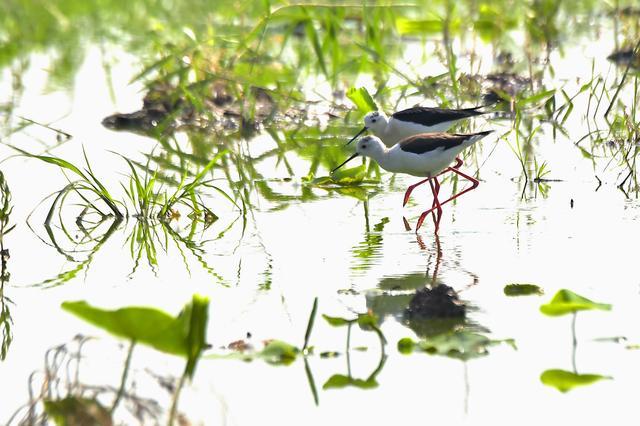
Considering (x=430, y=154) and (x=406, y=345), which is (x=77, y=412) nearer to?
(x=406, y=345)

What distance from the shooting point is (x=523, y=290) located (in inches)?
191

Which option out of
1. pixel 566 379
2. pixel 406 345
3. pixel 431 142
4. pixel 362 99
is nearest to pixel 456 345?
pixel 406 345

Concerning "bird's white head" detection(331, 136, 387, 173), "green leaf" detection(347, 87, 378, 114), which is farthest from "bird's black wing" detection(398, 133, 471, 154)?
"green leaf" detection(347, 87, 378, 114)

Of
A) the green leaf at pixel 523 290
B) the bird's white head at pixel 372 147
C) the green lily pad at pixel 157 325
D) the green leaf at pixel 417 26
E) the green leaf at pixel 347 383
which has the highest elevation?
the green leaf at pixel 417 26

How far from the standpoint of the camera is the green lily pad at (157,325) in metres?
3.29

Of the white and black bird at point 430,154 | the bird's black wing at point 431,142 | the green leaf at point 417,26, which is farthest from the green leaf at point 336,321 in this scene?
the green leaf at point 417,26

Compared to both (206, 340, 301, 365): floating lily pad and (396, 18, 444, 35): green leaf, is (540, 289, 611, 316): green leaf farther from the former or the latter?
(396, 18, 444, 35): green leaf

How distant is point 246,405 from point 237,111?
5.99 m

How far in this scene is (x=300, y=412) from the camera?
3789 millimetres

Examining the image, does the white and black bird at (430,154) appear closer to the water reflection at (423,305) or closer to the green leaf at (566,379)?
the water reflection at (423,305)

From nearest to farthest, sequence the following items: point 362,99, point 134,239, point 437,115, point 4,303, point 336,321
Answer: point 336,321, point 4,303, point 134,239, point 437,115, point 362,99

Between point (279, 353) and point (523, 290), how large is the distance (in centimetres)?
115

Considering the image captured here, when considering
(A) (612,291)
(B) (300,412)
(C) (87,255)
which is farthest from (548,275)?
(C) (87,255)

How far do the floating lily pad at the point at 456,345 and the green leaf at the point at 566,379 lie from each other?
22cm
